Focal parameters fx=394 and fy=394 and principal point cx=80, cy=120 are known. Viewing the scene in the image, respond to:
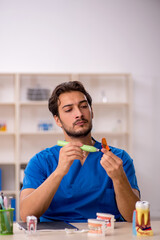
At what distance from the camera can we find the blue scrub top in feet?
→ 6.29

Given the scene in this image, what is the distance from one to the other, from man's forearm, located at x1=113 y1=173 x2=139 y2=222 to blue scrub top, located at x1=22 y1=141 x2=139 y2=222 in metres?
0.11

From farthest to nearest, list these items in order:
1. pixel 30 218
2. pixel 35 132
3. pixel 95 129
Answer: pixel 95 129 → pixel 35 132 → pixel 30 218

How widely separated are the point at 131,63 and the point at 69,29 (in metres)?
0.95

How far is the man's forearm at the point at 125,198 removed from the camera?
1.79m

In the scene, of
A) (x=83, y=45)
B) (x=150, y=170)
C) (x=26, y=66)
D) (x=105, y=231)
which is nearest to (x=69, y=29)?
(x=83, y=45)

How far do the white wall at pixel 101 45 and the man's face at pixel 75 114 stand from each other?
10.4 ft

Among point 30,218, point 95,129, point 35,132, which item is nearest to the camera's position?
point 30,218

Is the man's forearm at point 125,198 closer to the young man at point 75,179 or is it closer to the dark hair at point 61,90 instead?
the young man at point 75,179

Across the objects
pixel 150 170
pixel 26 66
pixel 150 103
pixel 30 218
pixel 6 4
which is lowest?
pixel 150 170

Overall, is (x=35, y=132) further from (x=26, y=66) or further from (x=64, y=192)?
(x=64, y=192)

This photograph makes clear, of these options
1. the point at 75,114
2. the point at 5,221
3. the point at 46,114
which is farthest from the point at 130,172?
the point at 46,114

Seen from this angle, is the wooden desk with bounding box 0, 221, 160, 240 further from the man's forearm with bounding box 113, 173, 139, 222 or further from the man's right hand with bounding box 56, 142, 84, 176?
the man's right hand with bounding box 56, 142, 84, 176

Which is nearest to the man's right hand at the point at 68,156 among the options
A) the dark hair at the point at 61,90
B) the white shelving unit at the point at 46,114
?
the dark hair at the point at 61,90

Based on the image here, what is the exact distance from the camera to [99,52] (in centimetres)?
529
